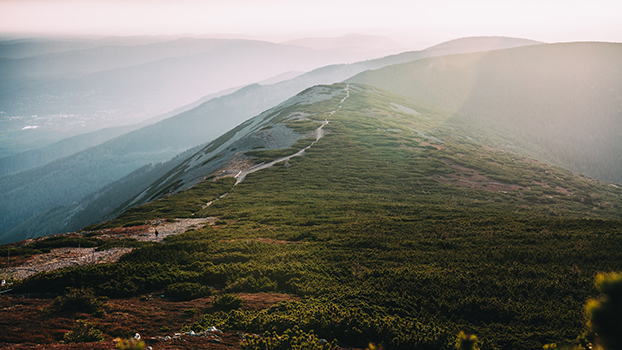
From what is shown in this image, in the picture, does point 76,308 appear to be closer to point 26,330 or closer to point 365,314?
point 26,330

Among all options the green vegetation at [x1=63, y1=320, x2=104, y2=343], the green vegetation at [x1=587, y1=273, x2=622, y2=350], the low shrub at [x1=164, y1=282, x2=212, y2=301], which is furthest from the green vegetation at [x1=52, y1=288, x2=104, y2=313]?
the green vegetation at [x1=587, y1=273, x2=622, y2=350]

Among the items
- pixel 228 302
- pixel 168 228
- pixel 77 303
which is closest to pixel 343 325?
pixel 228 302

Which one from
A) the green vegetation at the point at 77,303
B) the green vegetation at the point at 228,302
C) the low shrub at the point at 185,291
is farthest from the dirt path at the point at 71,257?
the green vegetation at the point at 228,302

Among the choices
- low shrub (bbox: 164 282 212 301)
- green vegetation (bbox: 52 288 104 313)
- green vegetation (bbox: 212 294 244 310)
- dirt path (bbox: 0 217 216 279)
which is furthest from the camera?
dirt path (bbox: 0 217 216 279)

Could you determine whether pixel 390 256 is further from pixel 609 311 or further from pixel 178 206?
pixel 178 206

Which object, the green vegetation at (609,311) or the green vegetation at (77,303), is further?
the green vegetation at (77,303)

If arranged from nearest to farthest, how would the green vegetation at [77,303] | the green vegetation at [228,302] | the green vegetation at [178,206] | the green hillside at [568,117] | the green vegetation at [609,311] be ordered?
the green vegetation at [609,311] < the green vegetation at [77,303] < the green vegetation at [228,302] < the green vegetation at [178,206] < the green hillside at [568,117]

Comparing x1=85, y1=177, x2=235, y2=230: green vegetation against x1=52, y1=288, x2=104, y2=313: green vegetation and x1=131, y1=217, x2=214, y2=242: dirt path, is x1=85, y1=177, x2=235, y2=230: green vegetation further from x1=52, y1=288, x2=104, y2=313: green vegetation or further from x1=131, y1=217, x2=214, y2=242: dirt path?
x1=52, y1=288, x2=104, y2=313: green vegetation

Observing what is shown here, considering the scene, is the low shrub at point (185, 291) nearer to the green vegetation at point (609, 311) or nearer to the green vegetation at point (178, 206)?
the green vegetation at point (609, 311)
